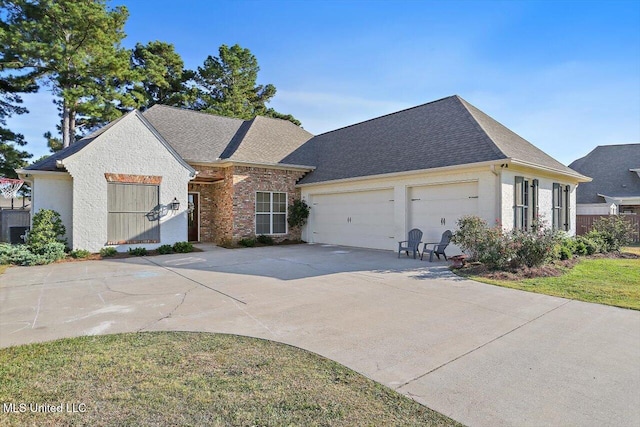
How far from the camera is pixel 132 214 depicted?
1285 cm

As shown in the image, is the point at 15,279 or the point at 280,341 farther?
the point at 15,279

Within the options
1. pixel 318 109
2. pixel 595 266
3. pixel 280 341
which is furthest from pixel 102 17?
pixel 595 266

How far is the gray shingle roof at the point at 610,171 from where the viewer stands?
22.2 meters

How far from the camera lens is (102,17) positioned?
2017 centimetres

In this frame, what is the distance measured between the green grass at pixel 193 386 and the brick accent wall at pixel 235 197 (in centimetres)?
1096

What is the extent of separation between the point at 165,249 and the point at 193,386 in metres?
11.0

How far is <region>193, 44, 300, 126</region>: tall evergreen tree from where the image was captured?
30141 mm

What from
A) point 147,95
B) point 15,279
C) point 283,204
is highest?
point 147,95

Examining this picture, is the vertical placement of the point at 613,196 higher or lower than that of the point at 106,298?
higher

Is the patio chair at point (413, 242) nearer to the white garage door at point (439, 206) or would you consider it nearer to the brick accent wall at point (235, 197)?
the white garage door at point (439, 206)

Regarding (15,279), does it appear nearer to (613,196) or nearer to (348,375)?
(348,375)

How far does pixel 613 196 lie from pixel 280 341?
26028 millimetres

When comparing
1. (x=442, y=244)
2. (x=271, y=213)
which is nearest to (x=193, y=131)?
(x=271, y=213)

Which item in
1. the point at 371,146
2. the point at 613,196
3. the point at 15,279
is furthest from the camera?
the point at 613,196
